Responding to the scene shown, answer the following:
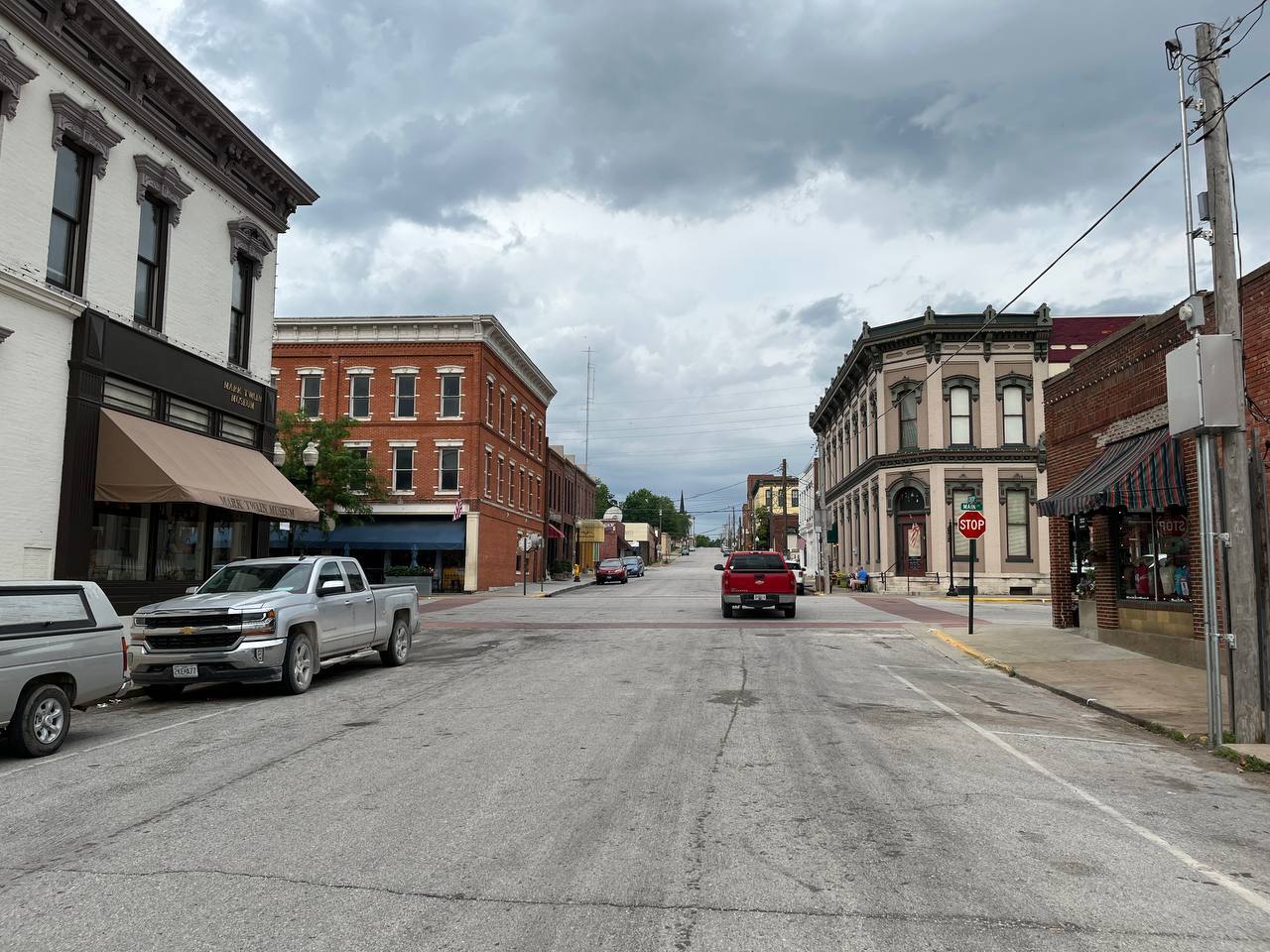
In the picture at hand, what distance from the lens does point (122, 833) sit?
5660mm

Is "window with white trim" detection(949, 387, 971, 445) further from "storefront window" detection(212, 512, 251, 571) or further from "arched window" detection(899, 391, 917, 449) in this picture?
"storefront window" detection(212, 512, 251, 571)

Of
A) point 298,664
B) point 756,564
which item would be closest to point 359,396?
point 756,564

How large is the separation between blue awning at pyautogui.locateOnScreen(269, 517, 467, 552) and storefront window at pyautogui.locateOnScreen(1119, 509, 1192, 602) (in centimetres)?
2913

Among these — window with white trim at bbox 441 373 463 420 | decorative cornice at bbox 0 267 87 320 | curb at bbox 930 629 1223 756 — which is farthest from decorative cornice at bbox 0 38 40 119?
window with white trim at bbox 441 373 463 420

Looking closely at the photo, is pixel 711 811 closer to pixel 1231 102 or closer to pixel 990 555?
pixel 1231 102

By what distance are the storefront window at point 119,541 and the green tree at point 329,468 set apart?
14528 millimetres

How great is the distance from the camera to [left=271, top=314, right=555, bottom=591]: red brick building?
41312 mm

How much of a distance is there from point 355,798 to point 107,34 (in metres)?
15.5

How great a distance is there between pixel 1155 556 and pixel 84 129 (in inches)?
777

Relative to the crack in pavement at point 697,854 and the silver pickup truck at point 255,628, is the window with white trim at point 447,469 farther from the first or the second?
the crack in pavement at point 697,854

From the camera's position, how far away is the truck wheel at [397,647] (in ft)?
48.2

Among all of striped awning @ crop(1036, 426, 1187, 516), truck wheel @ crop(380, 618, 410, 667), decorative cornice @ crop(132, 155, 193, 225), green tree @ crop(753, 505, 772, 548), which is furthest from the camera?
green tree @ crop(753, 505, 772, 548)

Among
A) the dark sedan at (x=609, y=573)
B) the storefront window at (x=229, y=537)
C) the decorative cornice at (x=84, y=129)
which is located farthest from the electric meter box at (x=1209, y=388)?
the dark sedan at (x=609, y=573)

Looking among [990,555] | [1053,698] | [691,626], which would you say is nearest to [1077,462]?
[1053,698]
